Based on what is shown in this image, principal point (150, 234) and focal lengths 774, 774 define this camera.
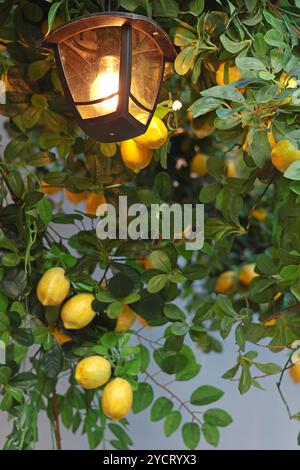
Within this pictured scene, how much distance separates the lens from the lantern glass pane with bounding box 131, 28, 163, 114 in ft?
2.81

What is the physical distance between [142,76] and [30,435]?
1.89 ft

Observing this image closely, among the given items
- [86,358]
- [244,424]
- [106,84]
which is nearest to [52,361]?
[86,358]

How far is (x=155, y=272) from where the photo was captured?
106 cm

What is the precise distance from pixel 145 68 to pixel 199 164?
645 millimetres

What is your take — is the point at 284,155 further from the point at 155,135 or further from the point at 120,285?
the point at 120,285

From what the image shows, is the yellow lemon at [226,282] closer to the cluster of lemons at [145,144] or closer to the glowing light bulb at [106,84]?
the cluster of lemons at [145,144]

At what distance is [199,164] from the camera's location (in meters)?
1.51

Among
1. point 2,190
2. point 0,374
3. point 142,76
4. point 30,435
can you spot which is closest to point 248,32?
point 142,76

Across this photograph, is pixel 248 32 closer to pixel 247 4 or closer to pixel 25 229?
pixel 247 4

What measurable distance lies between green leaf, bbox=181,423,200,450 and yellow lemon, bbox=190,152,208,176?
21.6 inches

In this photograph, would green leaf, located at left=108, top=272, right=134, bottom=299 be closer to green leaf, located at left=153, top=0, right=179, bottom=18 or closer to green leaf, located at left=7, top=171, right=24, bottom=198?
green leaf, located at left=7, top=171, right=24, bottom=198

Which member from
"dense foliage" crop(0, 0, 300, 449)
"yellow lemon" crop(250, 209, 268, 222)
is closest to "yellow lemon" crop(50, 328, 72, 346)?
"dense foliage" crop(0, 0, 300, 449)

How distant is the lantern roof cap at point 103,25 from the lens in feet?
2.62

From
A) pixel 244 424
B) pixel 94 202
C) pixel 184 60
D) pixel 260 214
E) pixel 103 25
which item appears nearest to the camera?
pixel 103 25
